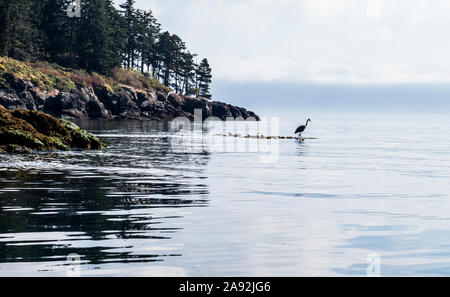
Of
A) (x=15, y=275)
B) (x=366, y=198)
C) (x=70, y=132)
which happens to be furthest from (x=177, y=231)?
(x=70, y=132)

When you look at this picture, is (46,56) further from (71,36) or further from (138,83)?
(138,83)

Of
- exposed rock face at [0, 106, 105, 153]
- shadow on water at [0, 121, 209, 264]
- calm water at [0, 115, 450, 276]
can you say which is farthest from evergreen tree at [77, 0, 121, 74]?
calm water at [0, 115, 450, 276]

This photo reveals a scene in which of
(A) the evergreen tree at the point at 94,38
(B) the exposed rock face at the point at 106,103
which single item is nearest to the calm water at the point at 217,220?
(B) the exposed rock face at the point at 106,103

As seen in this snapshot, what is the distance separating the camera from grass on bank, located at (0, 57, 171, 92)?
270 feet

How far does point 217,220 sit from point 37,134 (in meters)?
20.2

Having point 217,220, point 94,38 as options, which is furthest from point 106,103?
point 217,220

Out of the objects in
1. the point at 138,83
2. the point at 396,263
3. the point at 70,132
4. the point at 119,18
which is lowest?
the point at 396,263

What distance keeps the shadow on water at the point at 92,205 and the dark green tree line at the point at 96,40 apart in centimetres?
7171

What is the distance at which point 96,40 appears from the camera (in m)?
101

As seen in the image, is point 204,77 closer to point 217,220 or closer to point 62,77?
point 62,77

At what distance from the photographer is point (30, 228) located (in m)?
10.5

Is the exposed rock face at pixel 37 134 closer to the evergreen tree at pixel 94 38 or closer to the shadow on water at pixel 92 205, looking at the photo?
the shadow on water at pixel 92 205

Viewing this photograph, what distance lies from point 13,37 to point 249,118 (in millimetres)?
74345

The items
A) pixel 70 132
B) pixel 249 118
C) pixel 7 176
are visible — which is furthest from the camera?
pixel 249 118
